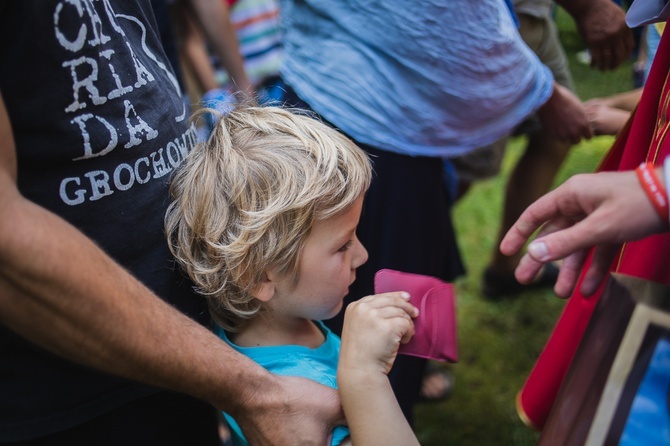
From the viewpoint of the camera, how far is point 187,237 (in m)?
1.38

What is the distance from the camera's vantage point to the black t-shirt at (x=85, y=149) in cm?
112

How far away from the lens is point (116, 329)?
1.08m

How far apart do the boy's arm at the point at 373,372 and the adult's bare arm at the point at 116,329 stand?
0.08 meters

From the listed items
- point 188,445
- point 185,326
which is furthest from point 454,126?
point 188,445

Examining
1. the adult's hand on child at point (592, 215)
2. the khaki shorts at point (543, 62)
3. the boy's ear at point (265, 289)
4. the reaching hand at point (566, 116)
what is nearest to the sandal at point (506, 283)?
the khaki shorts at point (543, 62)

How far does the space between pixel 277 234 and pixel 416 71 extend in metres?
0.63

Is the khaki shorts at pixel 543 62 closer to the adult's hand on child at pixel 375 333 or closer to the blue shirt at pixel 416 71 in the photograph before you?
the blue shirt at pixel 416 71

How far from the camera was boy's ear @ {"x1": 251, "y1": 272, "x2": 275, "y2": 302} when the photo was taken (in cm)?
140

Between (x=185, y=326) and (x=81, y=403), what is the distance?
275 millimetres

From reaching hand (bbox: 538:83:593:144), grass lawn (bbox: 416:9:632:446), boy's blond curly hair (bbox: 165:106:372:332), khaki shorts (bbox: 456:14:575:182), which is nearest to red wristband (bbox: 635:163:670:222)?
boy's blond curly hair (bbox: 165:106:372:332)

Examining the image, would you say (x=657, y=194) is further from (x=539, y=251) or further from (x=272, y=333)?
(x=272, y=333)

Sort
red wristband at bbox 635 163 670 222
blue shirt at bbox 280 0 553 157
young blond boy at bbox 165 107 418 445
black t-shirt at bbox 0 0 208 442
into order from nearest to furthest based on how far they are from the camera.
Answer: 1. red wristband at bbox 635 163 670 222
2. black t-shirt at bbox 0 0 208 442
3. young blond boy at bbox 165 107 418 445
4. blue shirt at bbox 280 0 553 157

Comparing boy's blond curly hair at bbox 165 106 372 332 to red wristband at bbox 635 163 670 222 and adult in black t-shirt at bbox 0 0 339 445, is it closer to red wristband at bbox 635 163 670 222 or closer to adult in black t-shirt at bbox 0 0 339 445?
adult in black t-shirt at bbox 0 0 339 445

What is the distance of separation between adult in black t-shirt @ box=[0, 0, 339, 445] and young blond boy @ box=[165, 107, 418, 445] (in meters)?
0.08
